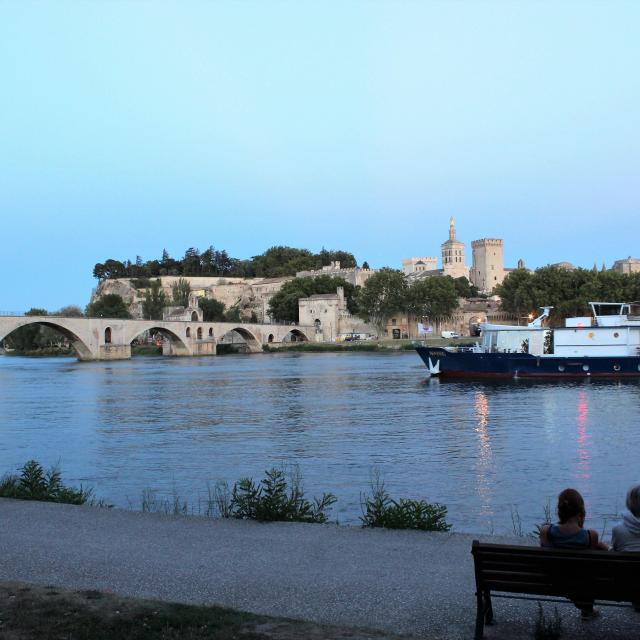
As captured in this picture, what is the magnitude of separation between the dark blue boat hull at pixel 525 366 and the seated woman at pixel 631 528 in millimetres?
37660

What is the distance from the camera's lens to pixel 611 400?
102 feet

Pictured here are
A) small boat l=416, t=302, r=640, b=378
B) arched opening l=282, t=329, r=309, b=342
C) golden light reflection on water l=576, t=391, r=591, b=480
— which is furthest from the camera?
arched opening l=282, t=329, r=309, b=342

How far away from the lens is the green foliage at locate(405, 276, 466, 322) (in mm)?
106062

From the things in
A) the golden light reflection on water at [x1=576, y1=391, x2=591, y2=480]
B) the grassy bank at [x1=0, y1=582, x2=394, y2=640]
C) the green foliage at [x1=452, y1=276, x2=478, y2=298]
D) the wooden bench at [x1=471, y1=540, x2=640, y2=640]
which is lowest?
the golden light reflection on water at [x1=576, y1=391, x2=591, y2=480]

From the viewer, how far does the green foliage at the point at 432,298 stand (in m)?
106

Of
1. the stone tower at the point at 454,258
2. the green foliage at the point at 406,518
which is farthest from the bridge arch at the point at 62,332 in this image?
the stone tower at the point at 454,258

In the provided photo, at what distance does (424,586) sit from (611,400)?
27.1m

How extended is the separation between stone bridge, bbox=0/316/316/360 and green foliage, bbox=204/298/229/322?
13965mm

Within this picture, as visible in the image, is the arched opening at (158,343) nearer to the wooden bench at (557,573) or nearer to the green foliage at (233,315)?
the green foliage at (233,315)

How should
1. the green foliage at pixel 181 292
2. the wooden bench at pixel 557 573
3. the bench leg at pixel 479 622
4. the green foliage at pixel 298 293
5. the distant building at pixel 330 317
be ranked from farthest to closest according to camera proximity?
the green foliage at pixel 181 292 < the green foliage at pixel 298 293 < the distant building at pixel 330 317 < the bench leg at pixel 479 622 < the wooden bench at pixel 557 573

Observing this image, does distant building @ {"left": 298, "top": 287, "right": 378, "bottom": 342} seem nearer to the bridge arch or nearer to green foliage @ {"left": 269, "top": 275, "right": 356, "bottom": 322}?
green foliage @ {"left": 269, "top": 275, "right": 356, "bottom": 322}

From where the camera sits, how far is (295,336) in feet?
380

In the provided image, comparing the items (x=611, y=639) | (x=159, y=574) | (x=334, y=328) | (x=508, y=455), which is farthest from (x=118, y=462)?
(x=334, y=328)

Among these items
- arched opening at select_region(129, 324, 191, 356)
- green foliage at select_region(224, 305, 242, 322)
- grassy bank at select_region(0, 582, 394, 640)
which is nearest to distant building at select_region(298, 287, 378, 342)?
green foliage at select_region(224, 305, 242, 322)
